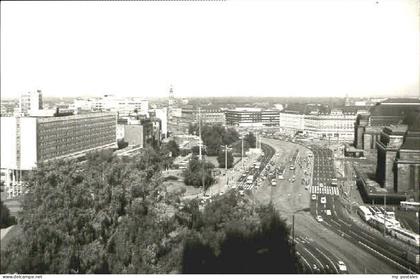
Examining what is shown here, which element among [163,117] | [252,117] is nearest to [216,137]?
[252,117]

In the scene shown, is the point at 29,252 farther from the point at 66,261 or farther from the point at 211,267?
the point at 211,267

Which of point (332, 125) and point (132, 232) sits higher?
point (332, 125)

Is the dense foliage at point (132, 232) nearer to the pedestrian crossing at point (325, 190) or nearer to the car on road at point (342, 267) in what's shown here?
the car on road at point (342, 267)

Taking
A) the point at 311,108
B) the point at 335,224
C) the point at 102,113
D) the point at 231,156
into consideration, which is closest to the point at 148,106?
the point at 102,113

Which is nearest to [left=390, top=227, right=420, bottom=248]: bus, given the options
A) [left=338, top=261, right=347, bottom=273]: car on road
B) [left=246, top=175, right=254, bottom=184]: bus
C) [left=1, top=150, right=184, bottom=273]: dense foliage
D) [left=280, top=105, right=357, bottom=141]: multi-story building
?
[left=338, top=261, right=347, bottom=273]: car on road

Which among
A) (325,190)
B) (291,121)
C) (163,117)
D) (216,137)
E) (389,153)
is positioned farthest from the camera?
(163,117)

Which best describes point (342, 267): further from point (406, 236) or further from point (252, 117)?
point (252, 117)
